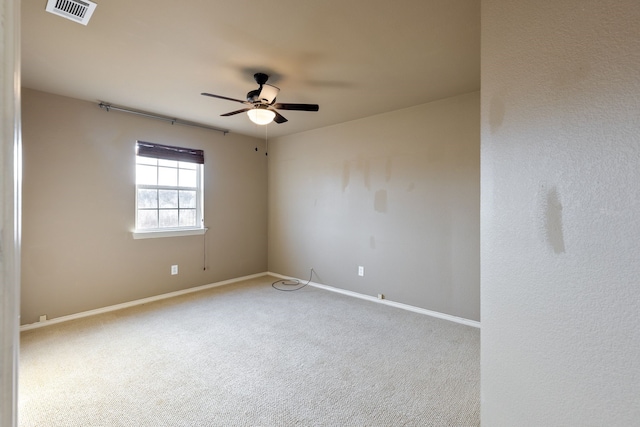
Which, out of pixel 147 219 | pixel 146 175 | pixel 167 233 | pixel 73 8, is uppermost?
pixel 73 8

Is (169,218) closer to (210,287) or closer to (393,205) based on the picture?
(210,287)

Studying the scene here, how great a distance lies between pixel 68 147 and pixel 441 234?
4.30 m

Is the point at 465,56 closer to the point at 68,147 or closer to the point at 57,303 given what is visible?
the point at 68,147

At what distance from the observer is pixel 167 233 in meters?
4.16

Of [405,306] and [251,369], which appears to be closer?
[251,369]

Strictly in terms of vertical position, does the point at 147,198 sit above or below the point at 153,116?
below

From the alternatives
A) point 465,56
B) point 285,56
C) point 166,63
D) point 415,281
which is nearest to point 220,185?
point 166,63

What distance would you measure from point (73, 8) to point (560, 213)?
280cm

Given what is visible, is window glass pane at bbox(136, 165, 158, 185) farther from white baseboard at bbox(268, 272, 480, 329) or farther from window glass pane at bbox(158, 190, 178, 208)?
white baseboard at bbox(268, 272, 480, 329)

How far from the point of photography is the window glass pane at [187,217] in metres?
4.42

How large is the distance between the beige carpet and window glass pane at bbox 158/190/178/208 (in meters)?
1.40

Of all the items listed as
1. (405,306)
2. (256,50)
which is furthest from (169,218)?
(405,306)

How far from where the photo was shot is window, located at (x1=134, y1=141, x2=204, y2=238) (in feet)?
13.0

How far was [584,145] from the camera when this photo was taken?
1039 millimetres
